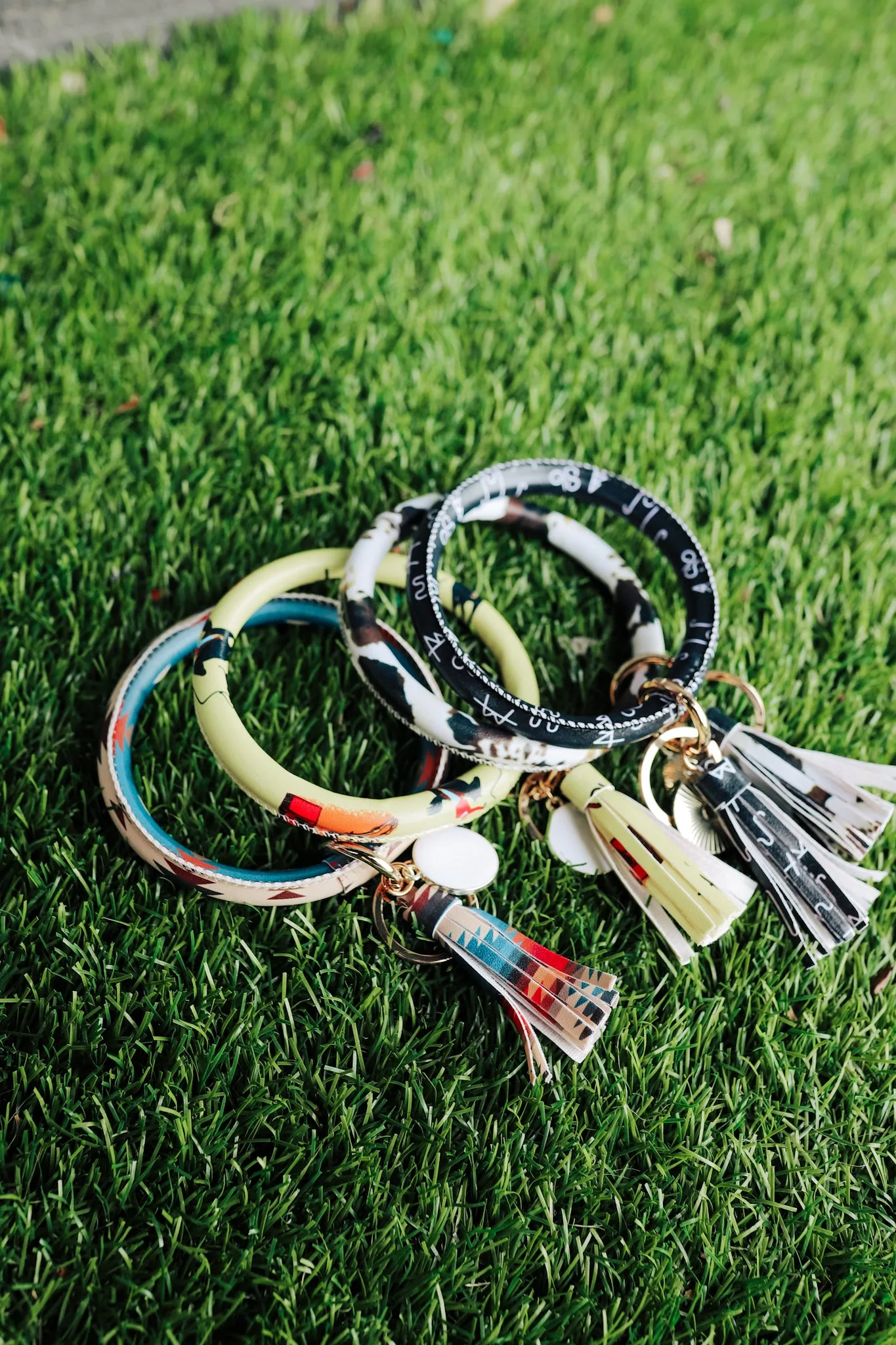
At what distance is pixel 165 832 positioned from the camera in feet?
7.30

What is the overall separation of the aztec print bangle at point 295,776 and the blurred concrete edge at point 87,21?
9.04 feet

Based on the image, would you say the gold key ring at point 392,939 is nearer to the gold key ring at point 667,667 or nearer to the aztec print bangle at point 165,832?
the aztec print bangle at point 165,832

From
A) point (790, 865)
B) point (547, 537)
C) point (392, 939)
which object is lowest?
point (392, 939)

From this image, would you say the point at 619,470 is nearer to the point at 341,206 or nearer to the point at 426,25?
the point at 341,206

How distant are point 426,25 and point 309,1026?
4133 mm

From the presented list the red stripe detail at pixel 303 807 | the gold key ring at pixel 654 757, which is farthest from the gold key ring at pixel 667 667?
the red stripe detail at pixel 303 807

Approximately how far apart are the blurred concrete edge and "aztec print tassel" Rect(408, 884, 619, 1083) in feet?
11.9

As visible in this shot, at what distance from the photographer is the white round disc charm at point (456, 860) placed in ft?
7.10

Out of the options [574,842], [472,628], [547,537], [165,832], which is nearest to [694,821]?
[574,842]

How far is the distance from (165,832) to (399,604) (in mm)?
898

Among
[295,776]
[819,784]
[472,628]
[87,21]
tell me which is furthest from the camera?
[87,21]

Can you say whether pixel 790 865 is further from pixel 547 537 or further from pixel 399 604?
pixel 399 604

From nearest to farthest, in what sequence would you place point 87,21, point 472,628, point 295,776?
point 295,776 < point 472,628 < point 87,21

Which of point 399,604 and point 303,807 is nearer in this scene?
point 303,807
